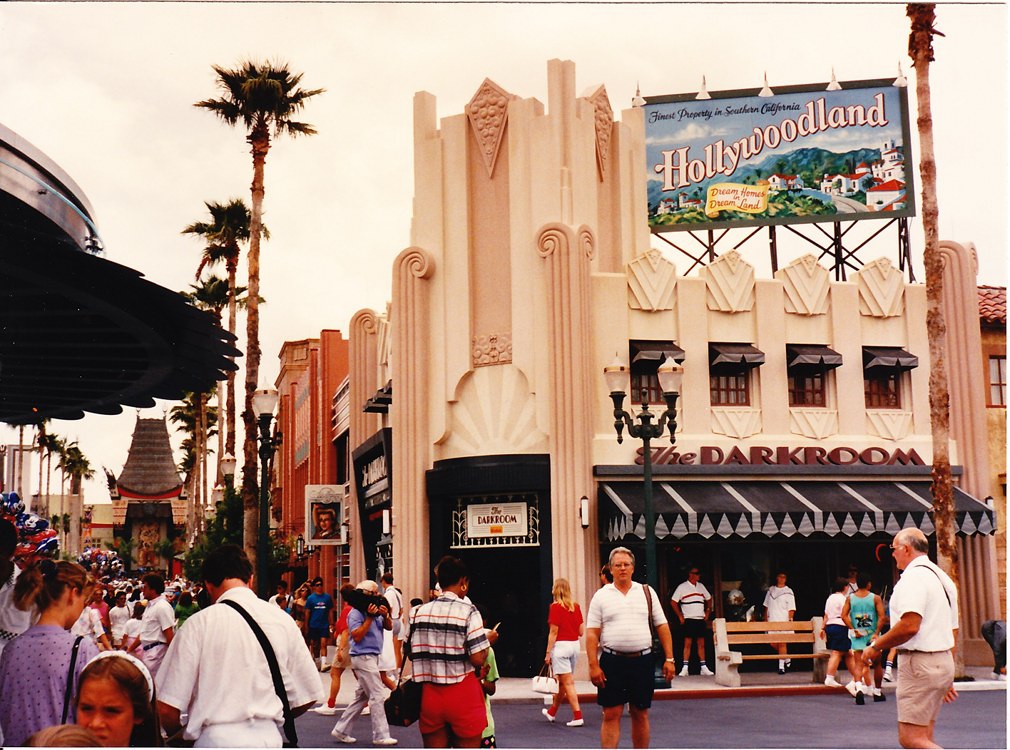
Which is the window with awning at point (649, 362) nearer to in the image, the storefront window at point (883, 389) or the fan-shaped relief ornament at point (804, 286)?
the fan-shaped relief ornament at point (804, 286)

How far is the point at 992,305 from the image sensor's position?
93.4 ft

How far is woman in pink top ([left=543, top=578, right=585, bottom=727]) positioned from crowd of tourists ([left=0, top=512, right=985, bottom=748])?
2254 millimetres

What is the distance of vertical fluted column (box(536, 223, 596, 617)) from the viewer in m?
23.5

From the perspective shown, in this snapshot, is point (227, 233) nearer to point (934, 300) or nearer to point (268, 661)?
point (934, 300)

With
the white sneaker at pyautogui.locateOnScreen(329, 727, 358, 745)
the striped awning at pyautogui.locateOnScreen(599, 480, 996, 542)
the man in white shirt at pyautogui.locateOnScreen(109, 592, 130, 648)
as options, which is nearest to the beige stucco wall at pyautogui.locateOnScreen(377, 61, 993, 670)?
the striped awning at pyautogui.locateOnScreen(599, 480, 996, 542)

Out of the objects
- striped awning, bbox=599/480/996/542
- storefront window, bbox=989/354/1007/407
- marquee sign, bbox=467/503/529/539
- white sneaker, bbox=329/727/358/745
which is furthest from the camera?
storefront window, bbox=989/354/1007/407

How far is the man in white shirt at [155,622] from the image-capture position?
13.9 metres

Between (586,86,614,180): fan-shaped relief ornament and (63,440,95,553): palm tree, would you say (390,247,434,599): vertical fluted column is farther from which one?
(63,440,95,553): palm tree

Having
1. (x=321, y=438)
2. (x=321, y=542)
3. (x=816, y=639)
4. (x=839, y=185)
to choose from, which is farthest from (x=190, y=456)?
(x=816, y=639)

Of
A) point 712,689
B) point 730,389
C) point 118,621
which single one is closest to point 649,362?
point 730,389

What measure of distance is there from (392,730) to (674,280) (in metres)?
12.0

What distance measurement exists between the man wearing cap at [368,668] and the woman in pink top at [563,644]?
92.5 inches

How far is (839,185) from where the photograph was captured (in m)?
28.8

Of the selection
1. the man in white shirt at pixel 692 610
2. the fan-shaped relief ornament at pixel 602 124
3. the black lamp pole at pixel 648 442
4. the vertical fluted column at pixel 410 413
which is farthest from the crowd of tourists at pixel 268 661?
the fan-shaped relief ornament at pixel 602 124
